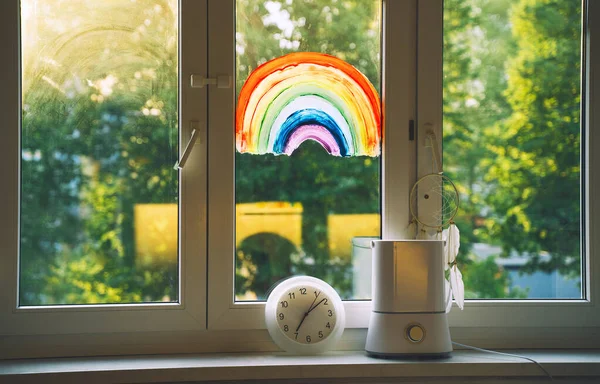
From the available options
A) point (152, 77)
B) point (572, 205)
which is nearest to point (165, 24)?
point (152, 77)

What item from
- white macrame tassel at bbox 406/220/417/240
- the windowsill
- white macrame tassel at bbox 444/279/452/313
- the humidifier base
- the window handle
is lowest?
the windowsill

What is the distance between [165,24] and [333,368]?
3.40ft

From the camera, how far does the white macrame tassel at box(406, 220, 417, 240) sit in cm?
201

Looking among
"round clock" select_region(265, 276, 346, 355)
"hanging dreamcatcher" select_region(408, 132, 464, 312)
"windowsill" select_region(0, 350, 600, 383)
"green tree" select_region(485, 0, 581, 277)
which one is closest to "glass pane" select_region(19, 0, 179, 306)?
"windowsill" select_region(0, 350, 600, 383)

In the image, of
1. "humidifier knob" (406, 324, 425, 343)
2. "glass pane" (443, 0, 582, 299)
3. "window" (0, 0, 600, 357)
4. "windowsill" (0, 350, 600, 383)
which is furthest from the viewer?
"glass pane" (443, 0, 582, 299)

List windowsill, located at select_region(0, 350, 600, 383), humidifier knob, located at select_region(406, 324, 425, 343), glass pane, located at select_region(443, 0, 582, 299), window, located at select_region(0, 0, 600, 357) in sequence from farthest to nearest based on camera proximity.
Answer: glass pane, located at select_region(443, 0, 582, 299) < window, located at select_region(0, 0, 600, 357) < humidifier knob, located at select_region(406, 324, 425, 343) < windowsill, located at select_region(0, 350, 600, 383)

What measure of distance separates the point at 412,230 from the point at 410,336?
0.33 meters

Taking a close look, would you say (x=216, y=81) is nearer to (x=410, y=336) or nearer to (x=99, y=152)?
(x=99, y=152)

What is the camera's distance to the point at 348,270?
2.02 metres

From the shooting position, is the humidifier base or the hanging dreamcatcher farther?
the hanging dreamcatcher

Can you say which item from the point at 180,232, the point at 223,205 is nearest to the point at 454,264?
the point at 223,205

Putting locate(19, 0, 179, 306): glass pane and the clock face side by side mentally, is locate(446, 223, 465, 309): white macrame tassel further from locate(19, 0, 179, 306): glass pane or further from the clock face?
locate(19, 0, 179, 306): glass pane

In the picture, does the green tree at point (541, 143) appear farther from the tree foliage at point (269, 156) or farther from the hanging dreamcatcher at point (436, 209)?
the hanging dreamcatcher at point (436, 209)

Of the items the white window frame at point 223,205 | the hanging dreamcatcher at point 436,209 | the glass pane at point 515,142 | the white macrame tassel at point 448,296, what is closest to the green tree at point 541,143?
the glass pane at point 515,142
